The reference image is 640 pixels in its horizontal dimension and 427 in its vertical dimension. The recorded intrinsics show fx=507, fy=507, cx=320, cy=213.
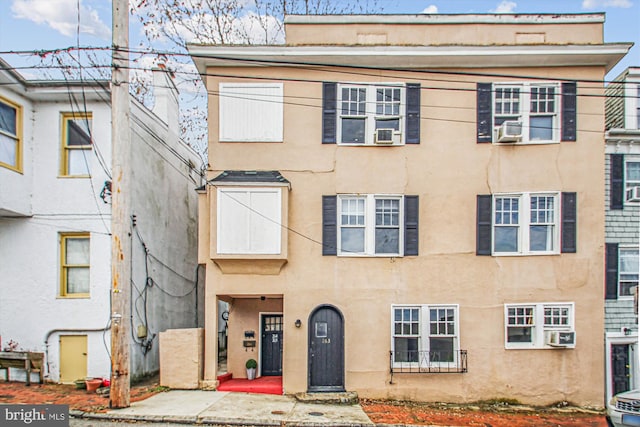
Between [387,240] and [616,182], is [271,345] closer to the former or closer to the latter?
[387,240]

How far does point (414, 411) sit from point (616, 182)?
8.04 m

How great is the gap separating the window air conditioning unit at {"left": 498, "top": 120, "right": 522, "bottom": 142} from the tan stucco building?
38 mm

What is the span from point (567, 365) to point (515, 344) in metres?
1.40

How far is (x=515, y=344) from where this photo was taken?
42.2ft

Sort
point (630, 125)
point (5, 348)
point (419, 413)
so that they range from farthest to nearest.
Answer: point (630, 125) → point (5, 348) → point (419, 413)

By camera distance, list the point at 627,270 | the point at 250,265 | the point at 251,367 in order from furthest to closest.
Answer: the point at 251,367
the point at 627,270
the point at 250,265

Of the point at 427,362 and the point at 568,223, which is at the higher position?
the point at 568,223

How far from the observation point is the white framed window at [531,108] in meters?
13.2

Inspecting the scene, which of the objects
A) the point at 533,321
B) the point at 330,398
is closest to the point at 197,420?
the point at 330,398

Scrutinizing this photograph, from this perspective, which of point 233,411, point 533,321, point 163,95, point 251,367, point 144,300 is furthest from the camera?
point 163,95

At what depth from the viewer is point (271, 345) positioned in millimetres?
14492

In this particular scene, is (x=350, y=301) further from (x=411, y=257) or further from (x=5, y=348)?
(x=5, y=348)

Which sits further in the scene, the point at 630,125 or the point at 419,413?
the point at 630,125

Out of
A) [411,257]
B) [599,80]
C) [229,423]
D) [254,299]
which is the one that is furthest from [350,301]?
[599,80]
